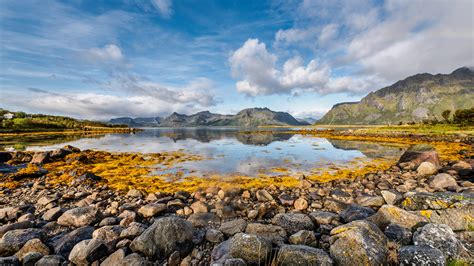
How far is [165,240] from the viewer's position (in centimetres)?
610

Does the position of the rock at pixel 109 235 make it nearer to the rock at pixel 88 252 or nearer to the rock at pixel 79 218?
the rock at pixel 88 252

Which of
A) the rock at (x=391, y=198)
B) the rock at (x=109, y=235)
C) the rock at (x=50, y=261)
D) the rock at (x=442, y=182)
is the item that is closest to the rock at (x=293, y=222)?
the rock at (x=391, y=198)

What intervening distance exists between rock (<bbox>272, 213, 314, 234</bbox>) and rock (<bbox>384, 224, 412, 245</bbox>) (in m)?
2.35

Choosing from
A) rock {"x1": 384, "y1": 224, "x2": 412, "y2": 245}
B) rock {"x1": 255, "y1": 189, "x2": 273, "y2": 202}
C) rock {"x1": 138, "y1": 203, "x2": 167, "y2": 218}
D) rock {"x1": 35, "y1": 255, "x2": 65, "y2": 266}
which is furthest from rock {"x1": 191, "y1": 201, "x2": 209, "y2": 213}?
rock {"x1": 384, "y1": 224, "x2": 412, "y2": 245}

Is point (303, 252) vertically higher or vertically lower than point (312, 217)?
higher

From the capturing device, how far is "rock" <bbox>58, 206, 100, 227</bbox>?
26.2 ft

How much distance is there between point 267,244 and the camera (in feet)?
18.3

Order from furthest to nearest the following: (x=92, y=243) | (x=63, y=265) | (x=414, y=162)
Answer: (x=414, y=162) → (x=92, y=243) → (x=63, y=265)

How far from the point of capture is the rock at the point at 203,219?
26.4 ft

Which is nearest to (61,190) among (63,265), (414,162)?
(63,265)

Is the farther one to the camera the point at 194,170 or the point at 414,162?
the point at 194,170

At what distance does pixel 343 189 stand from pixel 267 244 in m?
8.98

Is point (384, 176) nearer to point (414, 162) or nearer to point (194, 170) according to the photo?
point (414, 162)

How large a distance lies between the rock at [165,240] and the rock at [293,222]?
134 inches
